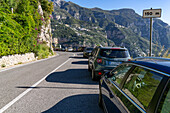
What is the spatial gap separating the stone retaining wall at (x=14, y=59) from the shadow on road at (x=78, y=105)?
9902 mm

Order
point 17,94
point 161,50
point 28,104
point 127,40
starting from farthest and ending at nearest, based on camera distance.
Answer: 1. point 127,40
2. point 161,50
3. point 17,94
4. point 28,104

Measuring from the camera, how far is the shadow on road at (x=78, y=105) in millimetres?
3904

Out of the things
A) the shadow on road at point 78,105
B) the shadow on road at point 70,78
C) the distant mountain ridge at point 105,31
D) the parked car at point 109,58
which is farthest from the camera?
the distant mountain ridge at point 105,31

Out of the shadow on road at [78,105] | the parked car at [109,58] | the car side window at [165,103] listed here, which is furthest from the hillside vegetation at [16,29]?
the car side window at [165,103]

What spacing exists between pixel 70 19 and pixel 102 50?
160 metres

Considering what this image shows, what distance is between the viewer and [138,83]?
2322 mm

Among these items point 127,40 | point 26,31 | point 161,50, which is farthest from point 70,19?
point 161,50

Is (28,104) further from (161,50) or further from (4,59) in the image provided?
(4,59)

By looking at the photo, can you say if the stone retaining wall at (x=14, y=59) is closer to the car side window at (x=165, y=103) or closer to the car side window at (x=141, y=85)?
the car side window at (x=141, y=85)

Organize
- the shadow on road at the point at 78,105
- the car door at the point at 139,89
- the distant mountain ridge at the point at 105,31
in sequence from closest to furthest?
the car door at the point at 139,89
the shadow on road at the point at 78,105
the distant mountain ridge at the point at 105,31

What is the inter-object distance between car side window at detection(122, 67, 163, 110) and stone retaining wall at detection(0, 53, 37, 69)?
40.4 ft

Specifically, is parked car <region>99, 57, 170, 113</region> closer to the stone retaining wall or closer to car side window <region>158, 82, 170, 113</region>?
car side window <region>158, 82, 170, 113</region>

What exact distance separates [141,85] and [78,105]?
2.45 metres

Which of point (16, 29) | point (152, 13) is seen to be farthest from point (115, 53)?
point (16, 29)
